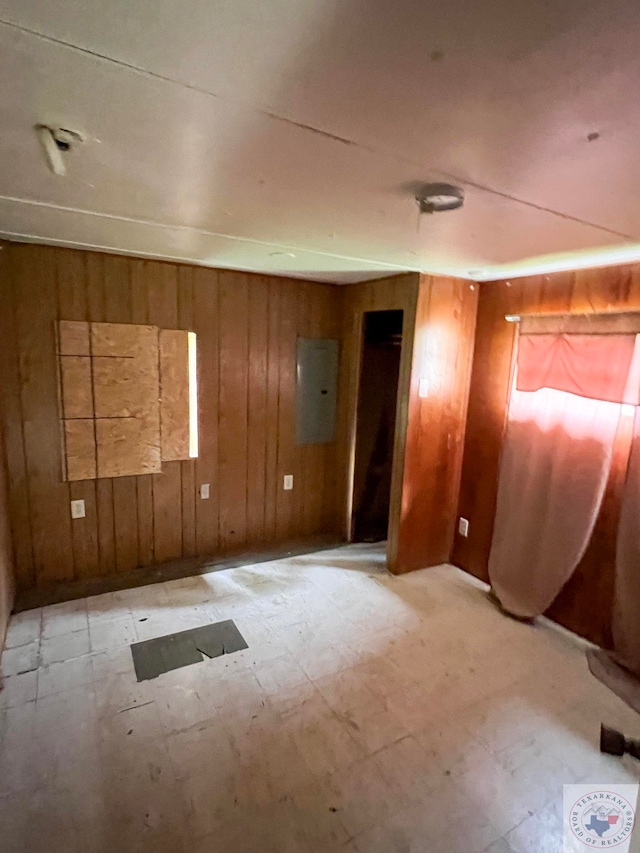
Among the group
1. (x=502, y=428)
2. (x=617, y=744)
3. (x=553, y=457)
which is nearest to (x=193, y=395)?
(x=502, y=428)

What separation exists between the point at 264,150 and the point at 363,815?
2.16 metres

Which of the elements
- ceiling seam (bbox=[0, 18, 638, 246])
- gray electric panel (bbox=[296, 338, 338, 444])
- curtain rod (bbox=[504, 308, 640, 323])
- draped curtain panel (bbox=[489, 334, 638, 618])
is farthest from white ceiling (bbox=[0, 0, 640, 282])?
gray electric panel (bbox=[296, 338, 338, 444])

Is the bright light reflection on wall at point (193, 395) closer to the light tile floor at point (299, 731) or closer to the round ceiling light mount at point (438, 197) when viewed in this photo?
the light tile floor at point (299, 731)

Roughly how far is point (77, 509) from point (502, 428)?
9.38 ft

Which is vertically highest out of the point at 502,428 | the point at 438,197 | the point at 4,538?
the point at 438,197

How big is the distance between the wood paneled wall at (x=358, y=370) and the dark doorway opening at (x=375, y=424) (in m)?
0.06

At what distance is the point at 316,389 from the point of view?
371 cm

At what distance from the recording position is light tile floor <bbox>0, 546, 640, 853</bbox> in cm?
154

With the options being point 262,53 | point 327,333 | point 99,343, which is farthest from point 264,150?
point 327,333

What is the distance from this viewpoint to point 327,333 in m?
3.69

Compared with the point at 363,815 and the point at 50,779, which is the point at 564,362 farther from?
the point at 50,779

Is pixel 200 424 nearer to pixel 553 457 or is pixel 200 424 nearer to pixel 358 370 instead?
pixel 358 370

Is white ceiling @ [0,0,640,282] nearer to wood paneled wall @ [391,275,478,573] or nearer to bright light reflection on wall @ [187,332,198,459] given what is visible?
wood paneled wall @ [391,275,478,573]

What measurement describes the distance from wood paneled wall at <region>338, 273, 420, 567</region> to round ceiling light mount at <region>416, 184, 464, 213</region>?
54.2 inches
